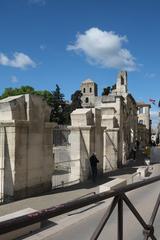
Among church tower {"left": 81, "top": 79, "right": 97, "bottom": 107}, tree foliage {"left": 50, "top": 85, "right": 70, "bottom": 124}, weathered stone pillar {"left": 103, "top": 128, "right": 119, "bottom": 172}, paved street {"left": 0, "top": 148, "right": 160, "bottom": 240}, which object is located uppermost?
church tower {"left": 81, "top": 79, "right": 97, "bottom": 107}

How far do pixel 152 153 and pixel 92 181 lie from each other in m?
14.6

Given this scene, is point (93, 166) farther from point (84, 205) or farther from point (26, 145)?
point (84, 205)

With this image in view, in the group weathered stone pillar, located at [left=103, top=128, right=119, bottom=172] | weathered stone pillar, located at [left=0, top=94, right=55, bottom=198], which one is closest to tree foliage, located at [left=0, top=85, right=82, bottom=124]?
weathered stone pillar, located at [left=103, top=128, right=119, bottom=172]

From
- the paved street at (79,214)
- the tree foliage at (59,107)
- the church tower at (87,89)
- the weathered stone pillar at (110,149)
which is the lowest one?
the paved street at (79,214)

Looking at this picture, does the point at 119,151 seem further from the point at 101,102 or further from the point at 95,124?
the point at 95,124

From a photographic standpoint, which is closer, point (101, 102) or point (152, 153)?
point (101, 102)

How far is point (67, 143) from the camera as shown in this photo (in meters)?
17.0

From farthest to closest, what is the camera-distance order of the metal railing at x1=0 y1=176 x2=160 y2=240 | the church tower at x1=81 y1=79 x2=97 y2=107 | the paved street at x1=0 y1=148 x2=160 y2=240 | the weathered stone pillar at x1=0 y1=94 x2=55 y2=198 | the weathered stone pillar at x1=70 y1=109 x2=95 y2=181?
the church tower at x1=81 y1=79 x2=97 y2=107, the weathered stone pillar at x1=70 y1=109 x2=95 y2=181, the weathered stone pillar at x1=0 y1=94 x2=55 y2=198, the paved street at x1=0 y1=148 x2=160 y2=240, the metal railing at x1=0 y1=176 x2=160 y2=240

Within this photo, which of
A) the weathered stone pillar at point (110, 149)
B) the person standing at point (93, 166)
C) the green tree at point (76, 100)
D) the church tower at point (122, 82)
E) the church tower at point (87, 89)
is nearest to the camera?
the person standing at point (93, 166)

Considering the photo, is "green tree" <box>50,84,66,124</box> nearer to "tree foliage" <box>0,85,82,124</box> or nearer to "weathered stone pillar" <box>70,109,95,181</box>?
"tree foliage" <box>0,85,82,124</box>

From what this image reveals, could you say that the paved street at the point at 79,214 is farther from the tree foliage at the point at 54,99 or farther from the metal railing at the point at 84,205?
the tree foliage at the point at 54,99

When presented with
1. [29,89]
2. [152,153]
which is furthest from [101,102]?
[29,89]

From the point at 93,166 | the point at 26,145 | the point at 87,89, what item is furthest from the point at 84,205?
the point at 87,89

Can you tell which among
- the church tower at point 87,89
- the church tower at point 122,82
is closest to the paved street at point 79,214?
the church tower at point 122,82
